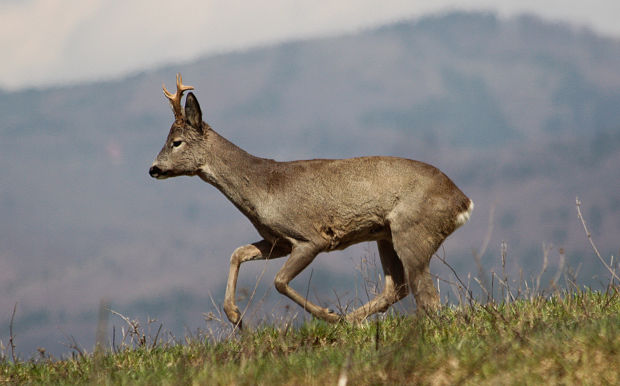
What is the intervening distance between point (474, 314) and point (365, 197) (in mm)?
2093

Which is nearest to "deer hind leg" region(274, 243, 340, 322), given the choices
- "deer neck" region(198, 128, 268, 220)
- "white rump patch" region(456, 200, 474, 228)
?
"deer neck" region(198, 128, 268, 220)

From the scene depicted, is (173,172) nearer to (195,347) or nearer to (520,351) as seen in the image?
(195,347)

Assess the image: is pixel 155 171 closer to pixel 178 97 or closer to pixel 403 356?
pixel 178 97

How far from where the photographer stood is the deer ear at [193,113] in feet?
32.4

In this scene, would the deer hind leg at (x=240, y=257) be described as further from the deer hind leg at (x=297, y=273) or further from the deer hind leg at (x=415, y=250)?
the deer hind leg at (x=415, y=250)

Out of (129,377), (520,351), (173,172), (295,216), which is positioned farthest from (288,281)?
(520,351)

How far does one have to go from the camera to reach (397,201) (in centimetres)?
938

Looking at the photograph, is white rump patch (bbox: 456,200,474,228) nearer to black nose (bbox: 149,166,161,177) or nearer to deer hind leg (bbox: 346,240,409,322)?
deer hind leg (bbox: 346,240,409,322)

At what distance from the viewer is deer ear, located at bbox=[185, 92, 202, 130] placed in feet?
32.4

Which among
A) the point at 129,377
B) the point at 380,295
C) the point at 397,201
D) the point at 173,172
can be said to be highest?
the point at 173,172

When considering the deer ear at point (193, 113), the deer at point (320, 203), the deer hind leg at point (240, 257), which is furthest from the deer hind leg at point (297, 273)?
the deer ear at point (193, 113)

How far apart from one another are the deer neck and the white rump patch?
2.43 metres

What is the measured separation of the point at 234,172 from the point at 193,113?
922 millimetres

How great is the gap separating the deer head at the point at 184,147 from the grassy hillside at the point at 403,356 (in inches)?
103
